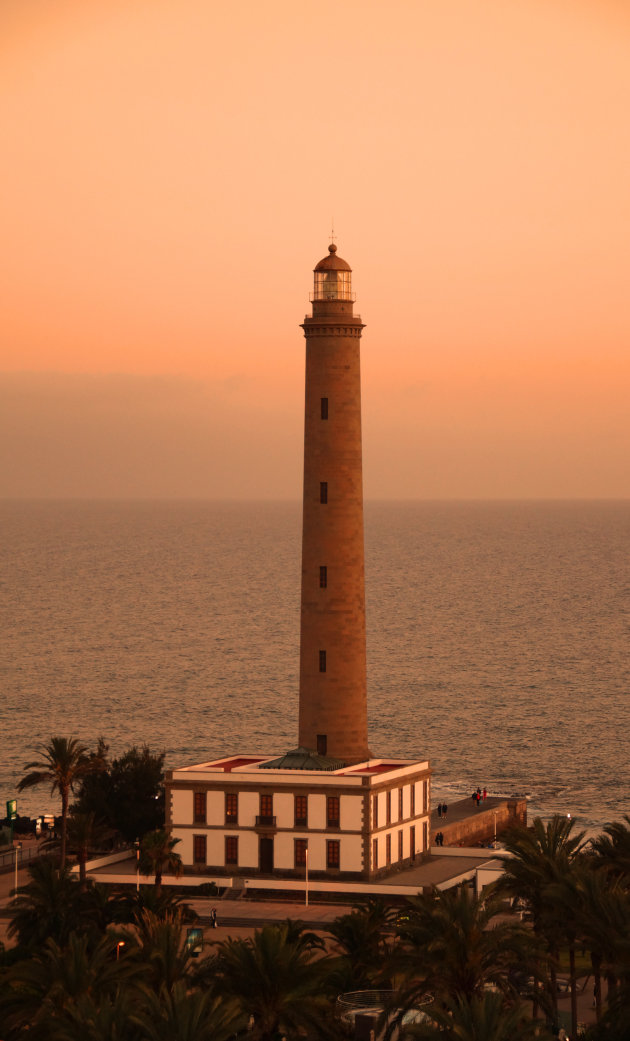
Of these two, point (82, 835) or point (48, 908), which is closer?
point (48, 908)

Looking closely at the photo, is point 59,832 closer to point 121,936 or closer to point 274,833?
point 274,833

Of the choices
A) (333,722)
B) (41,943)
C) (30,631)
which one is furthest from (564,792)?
(30,631)

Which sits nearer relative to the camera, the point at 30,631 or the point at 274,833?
the point at 274,833

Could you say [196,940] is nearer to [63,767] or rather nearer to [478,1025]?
[63,767]

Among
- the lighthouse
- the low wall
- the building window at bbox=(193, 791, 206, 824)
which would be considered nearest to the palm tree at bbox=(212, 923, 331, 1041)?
the lighthouse

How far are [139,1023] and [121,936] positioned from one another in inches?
388

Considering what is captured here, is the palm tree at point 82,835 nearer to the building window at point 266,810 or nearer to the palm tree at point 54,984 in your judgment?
the building window at point 266,810

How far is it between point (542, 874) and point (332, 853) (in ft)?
80.7

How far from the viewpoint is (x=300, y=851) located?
73438mm

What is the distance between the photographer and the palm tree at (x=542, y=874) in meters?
48.7

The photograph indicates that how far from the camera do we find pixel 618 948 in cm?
4353

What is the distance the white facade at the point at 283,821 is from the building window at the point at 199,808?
4cm

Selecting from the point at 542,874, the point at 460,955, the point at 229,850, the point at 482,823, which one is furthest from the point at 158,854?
the point at 482,823

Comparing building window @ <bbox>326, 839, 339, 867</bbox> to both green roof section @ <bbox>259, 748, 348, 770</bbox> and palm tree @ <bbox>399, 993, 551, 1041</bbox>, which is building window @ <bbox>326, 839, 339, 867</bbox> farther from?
palm tree @ <bbox>399, 993, 551, 1041</bbox>
